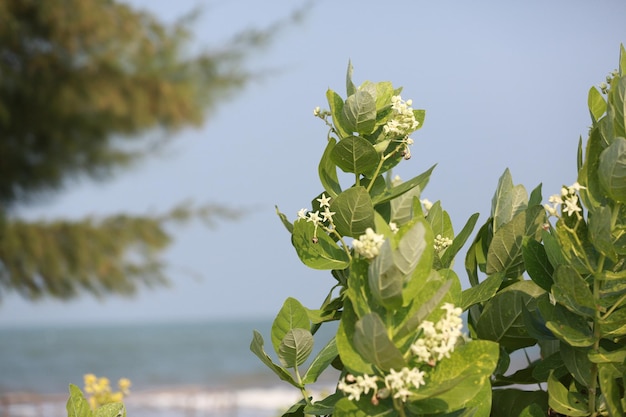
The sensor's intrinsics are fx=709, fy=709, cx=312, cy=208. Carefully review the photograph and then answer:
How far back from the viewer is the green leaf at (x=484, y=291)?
0.39m

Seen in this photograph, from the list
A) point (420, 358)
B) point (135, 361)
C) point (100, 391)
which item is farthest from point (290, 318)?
point (135, 361)

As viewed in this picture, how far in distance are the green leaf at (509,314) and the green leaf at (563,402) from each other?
0.04 meters

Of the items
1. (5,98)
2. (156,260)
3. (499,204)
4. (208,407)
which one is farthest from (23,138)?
(499,204)

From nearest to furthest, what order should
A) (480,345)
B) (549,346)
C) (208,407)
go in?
(480,345) < (549,346) < (208,407)

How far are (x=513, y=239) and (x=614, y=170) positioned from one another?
0.36ft

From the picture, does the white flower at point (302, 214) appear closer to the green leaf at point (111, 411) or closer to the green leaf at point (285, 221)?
the green leaf at point (285, 221)

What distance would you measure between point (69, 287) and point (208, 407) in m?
3.39

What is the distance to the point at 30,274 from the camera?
9.42 metres

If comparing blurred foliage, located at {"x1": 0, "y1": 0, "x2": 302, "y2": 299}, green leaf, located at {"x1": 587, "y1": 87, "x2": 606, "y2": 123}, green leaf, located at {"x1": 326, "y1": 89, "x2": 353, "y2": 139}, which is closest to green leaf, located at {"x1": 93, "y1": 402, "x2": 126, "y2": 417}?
green leaf, located at {"x1": 326, "y1": 89, "x2": 353, "y2": 139}

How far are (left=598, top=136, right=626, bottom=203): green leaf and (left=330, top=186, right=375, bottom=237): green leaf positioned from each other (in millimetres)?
120

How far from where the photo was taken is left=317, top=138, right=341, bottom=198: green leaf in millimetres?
436

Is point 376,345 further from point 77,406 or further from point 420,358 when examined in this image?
point 77,406

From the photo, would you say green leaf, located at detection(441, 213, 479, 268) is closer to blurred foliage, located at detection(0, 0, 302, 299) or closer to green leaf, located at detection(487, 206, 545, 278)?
green leaf, located at detection(487, 206, 545, 278)

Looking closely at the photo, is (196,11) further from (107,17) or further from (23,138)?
(23,138)
